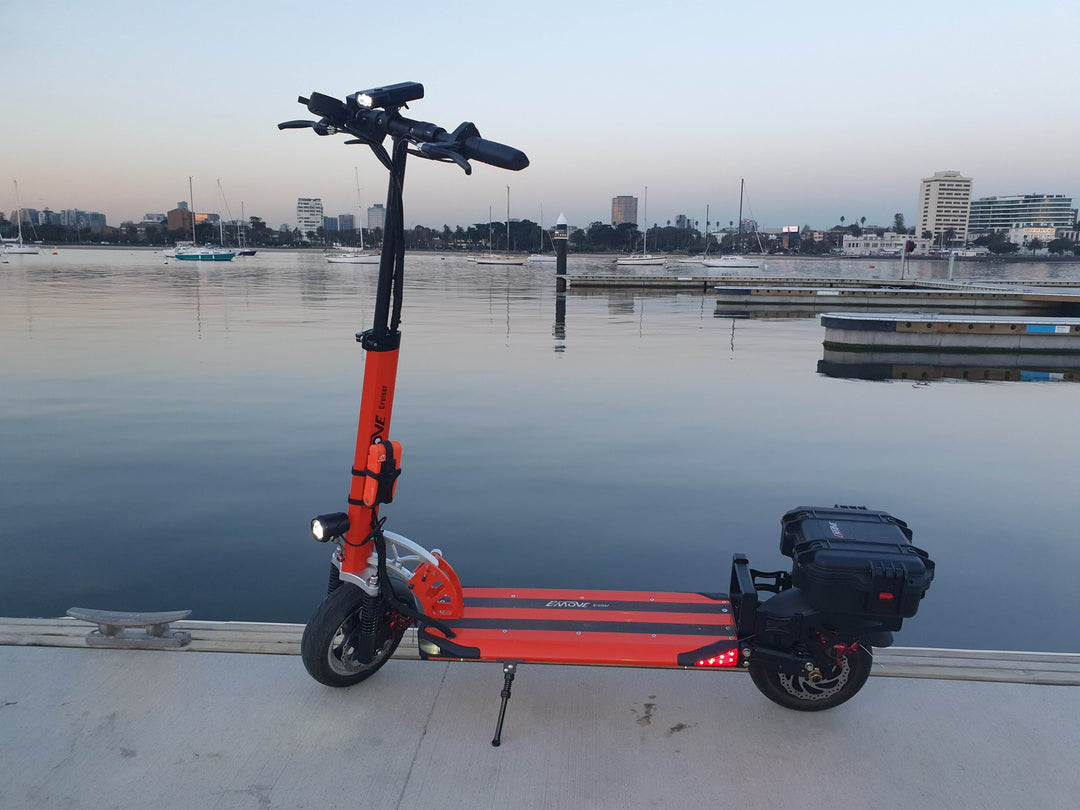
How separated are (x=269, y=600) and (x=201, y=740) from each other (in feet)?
8.31

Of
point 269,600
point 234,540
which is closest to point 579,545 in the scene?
point 269,600

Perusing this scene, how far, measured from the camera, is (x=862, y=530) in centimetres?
367

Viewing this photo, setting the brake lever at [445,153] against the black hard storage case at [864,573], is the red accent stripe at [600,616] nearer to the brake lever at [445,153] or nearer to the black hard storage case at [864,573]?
the black hard storage case at [864,573]

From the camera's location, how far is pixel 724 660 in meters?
3.56

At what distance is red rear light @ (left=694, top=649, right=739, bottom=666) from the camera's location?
139 inches

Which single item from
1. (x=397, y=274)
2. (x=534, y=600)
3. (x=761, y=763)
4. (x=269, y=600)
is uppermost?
(x=397, y=274)

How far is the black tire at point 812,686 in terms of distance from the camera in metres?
3.59

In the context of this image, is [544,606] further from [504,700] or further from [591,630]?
[504,700]

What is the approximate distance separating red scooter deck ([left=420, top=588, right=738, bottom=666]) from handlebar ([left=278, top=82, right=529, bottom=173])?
2148 mm

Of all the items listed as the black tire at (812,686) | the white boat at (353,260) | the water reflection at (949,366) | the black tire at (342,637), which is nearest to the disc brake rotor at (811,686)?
the black tire at (812,686)

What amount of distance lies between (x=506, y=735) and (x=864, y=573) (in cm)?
177

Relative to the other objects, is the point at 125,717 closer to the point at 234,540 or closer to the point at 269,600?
the point at 269,600

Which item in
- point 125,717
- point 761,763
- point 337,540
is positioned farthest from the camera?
point 337,540

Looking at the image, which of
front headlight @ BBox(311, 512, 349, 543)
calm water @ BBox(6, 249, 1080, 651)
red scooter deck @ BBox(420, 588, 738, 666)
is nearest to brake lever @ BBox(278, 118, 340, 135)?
front headlight @ BBox(311, 512, 349, 543)
